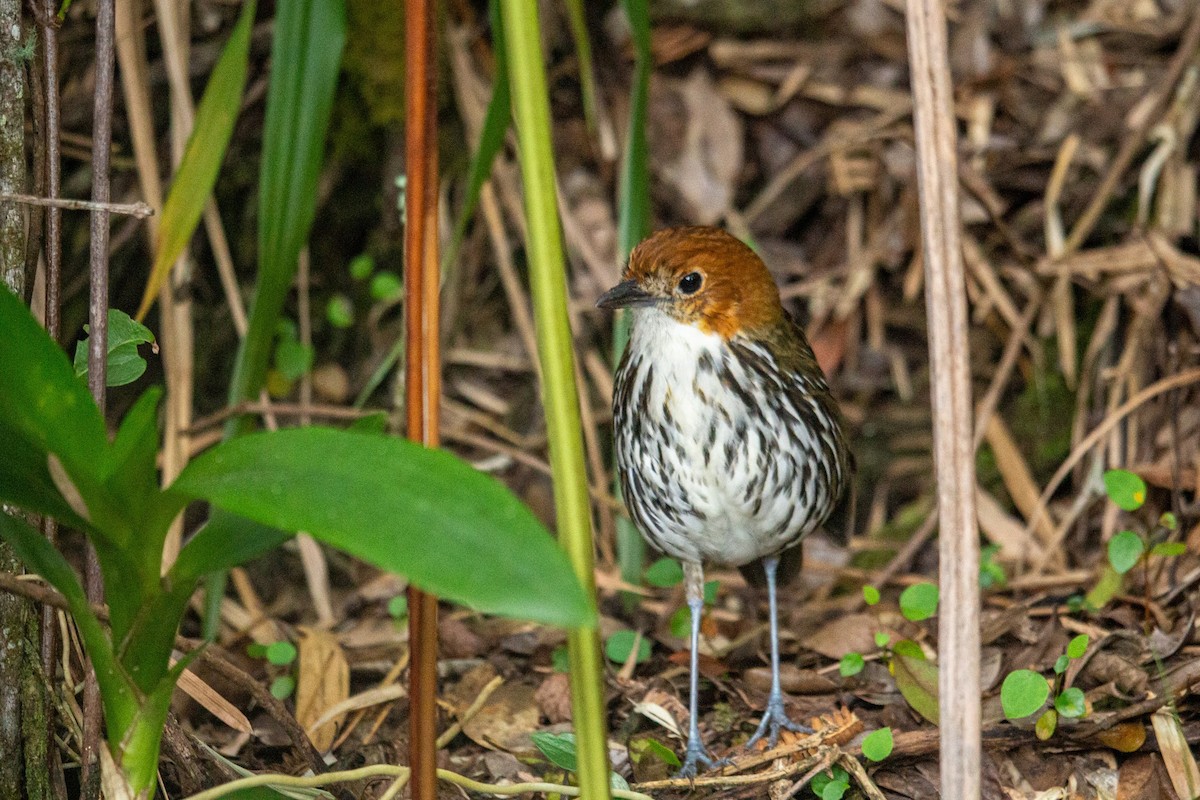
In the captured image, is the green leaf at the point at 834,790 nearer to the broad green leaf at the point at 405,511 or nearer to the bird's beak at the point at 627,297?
the bird's beak at the point at 627,297

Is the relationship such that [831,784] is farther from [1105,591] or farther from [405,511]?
[405,511]

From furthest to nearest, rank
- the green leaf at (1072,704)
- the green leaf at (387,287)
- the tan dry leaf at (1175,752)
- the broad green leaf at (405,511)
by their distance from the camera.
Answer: the green leaf at (387,287) < the green leaf at (1072,704) < the tan dry leaf at (1175,752) < the broad green leaf at (405,511)

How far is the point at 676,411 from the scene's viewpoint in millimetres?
3240

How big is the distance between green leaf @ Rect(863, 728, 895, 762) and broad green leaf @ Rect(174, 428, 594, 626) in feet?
5.27

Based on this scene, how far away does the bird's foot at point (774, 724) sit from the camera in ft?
10.7

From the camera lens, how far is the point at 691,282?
10.8 feet

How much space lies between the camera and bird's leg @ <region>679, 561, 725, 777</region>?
10.3 feet

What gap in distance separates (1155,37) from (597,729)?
13.8 ft

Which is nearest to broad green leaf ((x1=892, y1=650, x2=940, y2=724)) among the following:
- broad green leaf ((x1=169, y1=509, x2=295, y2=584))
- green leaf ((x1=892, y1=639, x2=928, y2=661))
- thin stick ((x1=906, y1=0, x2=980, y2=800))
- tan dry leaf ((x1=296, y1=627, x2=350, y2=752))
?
green leaf ((x1=892, y1=639, x2=928, y2=661))

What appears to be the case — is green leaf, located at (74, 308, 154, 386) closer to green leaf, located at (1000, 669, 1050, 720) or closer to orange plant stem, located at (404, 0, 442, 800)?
orange plant stem, located at (404, 0, 442, 800)

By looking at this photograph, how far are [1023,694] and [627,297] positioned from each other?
1.35 m

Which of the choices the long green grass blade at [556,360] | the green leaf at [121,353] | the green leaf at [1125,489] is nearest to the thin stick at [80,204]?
the green leaf at [121,353]

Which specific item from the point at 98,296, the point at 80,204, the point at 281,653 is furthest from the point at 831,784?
the point at 80,204

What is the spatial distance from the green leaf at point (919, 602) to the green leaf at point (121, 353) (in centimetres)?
208
